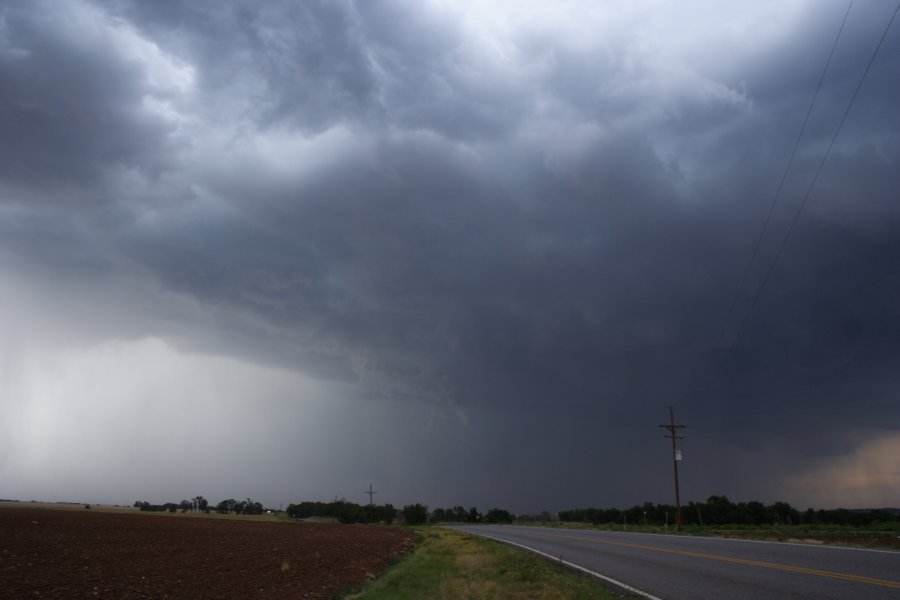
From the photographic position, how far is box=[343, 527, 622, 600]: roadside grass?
54.8 feet

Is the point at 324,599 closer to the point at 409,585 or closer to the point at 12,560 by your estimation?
the point at 409,585

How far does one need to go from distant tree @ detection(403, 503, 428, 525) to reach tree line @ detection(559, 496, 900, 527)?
47.6 meters

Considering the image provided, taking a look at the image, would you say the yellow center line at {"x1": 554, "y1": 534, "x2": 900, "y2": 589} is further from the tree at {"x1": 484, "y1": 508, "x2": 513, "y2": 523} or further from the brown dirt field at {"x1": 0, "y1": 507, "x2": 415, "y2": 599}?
the tree at {"x1": 484, "y1": 508, "x2": 513, "y2": 523}

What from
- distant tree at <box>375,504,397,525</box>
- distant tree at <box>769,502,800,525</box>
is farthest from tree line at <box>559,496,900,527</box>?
distant tree at <box>375,504,397,525</box>

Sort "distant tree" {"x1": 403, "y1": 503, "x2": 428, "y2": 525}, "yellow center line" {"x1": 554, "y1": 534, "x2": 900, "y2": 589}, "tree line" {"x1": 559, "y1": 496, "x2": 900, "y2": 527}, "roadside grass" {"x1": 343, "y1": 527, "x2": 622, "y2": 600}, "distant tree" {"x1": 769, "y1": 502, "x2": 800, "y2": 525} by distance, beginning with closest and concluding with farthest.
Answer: "yellow center line" {"x1": 554, "y1": 534, "x2": 900, "y2": 589}
"roadside grass" {"x1": 343, "y1": 527, "x2": 622, "y2": 600}
"tree line" {"x1": 559, "y1": 496, "x2": 900, "y2": 527}
"distant tree" {"x1": 769, "y1": 502, "x2": 800, "y2": 525}
"distant tree" {"x1": 403, "y1": 503, "x2": 428, "y2": 525}

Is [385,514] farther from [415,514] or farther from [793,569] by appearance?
[793,569]

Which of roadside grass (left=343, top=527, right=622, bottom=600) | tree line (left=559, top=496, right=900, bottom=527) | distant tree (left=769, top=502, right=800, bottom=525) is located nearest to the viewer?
roadside grass (left=343, top=527, right=622, bottom=600)

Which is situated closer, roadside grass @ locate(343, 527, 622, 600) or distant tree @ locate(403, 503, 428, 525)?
roadside grass @ locate(343, 527, 622, 600)

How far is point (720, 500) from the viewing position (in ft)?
337

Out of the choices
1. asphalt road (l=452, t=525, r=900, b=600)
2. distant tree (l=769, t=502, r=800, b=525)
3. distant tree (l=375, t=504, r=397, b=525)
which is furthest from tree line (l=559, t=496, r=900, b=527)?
distant tree (l=375, t=504, r=397, b=525)

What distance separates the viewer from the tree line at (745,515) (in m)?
71.7

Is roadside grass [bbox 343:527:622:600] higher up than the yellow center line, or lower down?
lower down

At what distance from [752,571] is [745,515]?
86.2 m

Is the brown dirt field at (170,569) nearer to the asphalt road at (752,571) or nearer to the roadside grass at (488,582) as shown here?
the roadside grass at (488,582)
